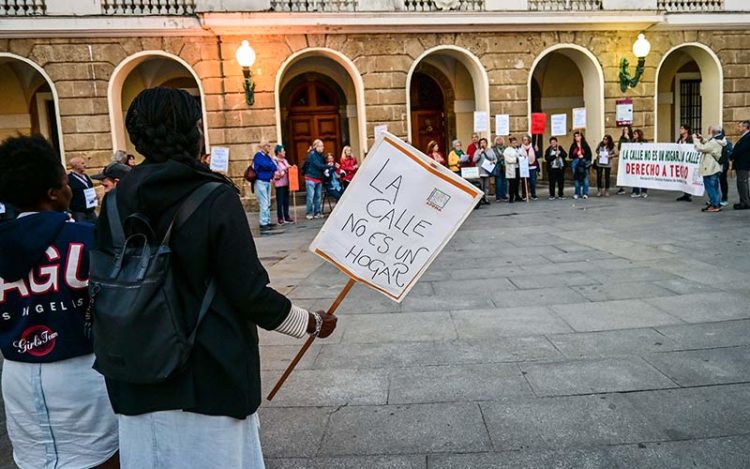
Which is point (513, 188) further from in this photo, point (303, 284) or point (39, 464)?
point (39, 464)

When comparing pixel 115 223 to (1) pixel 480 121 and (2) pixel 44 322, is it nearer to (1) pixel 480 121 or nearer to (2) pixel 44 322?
(2) pixel 44 322

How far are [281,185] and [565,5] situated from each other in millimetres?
10396

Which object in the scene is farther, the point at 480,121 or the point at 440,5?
the point at 480,121

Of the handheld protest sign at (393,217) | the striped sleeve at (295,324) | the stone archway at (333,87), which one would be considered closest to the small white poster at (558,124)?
the stone archway at (333,87)

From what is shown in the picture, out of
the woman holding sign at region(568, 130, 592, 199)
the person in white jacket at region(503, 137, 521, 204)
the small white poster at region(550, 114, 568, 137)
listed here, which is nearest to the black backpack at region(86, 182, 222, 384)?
the person in white jacket at region(503, 137, 521, 204)

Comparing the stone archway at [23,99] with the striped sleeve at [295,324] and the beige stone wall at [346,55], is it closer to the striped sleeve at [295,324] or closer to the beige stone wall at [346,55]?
the beige stone wall at [346,55]

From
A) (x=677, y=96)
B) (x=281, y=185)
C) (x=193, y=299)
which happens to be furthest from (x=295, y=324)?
(x=677, y=96)

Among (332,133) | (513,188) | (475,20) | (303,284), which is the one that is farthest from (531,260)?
(332,133)

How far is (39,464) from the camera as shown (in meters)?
2.38

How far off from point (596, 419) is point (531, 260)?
4.98 m

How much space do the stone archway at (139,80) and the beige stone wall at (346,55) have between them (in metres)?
0.17

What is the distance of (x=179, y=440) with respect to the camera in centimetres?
198

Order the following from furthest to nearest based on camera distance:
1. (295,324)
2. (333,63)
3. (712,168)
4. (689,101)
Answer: (689,101), (333,63), (712,168), (295,324)

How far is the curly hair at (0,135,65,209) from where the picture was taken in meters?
2.29
